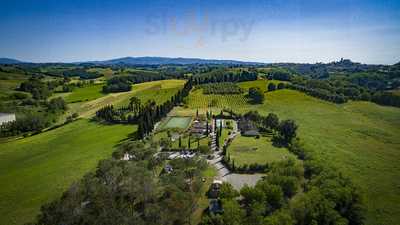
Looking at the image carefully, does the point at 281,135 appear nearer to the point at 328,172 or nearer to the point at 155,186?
the point at 328,172

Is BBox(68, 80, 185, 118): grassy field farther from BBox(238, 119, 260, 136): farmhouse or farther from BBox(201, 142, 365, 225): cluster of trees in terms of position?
BBox(201, 142, 365, 225): cluster of trees

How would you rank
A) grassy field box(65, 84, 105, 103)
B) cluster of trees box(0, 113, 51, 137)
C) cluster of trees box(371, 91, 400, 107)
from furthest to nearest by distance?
grassy field box(65, 84, 105, 103)
cluster of trees box(371, 91, 400, 107)
cluster of trees box(0, 113, 51, 137)

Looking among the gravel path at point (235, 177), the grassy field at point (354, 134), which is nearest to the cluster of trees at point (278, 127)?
the grassy field at point (354, 134)

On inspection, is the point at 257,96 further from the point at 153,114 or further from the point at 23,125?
the point at 23,125

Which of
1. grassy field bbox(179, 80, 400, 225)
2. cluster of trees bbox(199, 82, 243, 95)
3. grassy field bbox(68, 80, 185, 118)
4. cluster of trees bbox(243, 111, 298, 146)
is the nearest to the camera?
grassy field bbox(179, 80, 400, 225)

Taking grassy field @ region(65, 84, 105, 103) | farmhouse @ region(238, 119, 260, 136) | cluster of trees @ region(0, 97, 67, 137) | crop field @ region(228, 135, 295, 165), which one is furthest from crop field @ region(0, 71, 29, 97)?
crop field @ region(228, 135, 295, 165)

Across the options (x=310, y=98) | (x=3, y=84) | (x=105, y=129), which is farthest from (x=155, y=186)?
(x=3, y=84)
